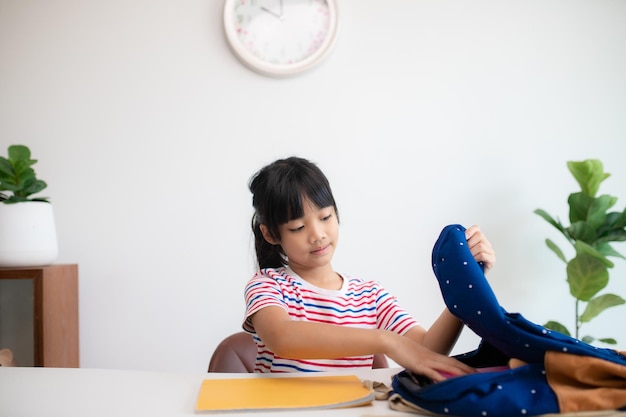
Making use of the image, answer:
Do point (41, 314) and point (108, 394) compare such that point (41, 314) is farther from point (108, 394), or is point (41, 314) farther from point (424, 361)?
point (424, 361)

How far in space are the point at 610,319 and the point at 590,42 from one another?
1232mm

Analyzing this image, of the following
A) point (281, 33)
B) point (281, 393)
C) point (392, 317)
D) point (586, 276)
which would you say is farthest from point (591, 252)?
point (281, 393)

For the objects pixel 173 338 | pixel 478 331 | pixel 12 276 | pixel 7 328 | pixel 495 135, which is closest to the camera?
pixel 478 331

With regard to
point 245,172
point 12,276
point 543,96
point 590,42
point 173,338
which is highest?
point 590,42

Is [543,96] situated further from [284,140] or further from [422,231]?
[284,140]

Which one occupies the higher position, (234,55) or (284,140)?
(234,55)

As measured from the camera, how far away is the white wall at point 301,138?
7.94ft

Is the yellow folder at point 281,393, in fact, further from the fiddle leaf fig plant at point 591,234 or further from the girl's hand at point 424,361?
the fiddle leaf fig plant at point 591,234

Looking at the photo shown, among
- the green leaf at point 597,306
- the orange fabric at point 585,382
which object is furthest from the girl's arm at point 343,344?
the green leaf at point 597,306

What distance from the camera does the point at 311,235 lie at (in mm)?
1248

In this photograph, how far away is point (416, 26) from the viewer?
2.57m

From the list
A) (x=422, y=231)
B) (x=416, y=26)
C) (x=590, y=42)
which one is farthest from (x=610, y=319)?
(x=416, y=26)

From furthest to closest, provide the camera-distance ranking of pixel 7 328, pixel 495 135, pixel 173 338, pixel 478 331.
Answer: pixel 495 135
pixel 173 338
pixel 7 328
pixel 478 331

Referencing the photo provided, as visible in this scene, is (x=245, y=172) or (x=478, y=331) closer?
(x=478, y=331)
